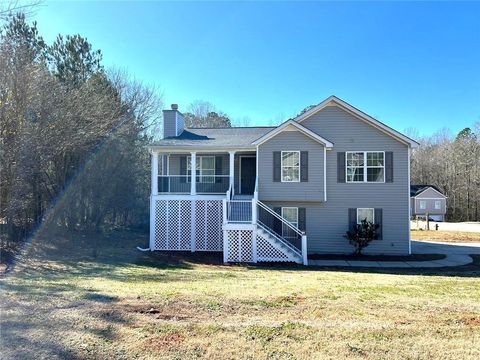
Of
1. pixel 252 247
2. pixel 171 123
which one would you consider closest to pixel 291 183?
pixel 252 247

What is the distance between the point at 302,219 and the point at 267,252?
3.00 meters

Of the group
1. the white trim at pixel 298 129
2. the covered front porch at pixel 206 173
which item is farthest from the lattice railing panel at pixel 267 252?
the white trim at pixel 298 129

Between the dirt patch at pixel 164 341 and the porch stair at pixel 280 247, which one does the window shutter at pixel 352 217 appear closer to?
the porch stair at pixel 280 247

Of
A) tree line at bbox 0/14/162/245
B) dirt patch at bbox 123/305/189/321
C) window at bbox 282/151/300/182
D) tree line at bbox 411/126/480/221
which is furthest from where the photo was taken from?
tree line at bbox 411/126/480/221

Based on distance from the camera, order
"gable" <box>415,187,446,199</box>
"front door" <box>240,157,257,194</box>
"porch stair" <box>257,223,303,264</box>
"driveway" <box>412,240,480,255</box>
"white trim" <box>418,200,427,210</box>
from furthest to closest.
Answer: "white trim" <box>418,200,427,210</box> < "gable" <box>415,187,446,199</box> < "front door" <box>240,157,257,194</box> < "driveway" <box>412,240,480,255</box> < "porch stair" <box>257,223,303,264</box>

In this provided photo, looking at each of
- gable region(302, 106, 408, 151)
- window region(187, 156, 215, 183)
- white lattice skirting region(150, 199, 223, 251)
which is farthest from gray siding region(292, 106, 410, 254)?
window region(187, 156, 215, 183)

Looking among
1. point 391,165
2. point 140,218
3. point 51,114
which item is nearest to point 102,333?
point 51,114

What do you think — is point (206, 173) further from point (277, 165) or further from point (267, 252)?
point (267, 252)

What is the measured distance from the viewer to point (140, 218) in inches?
1139

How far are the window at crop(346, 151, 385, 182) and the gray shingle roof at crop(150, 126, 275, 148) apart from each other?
179 inches

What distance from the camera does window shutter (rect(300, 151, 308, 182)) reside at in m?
16.3

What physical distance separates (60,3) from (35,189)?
10.8 metres

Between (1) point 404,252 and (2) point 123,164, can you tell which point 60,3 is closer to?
(2) point 123,164

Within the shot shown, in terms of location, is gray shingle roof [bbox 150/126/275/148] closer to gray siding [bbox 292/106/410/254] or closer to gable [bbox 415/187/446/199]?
gray siding [bbox 292/106/410/254]
